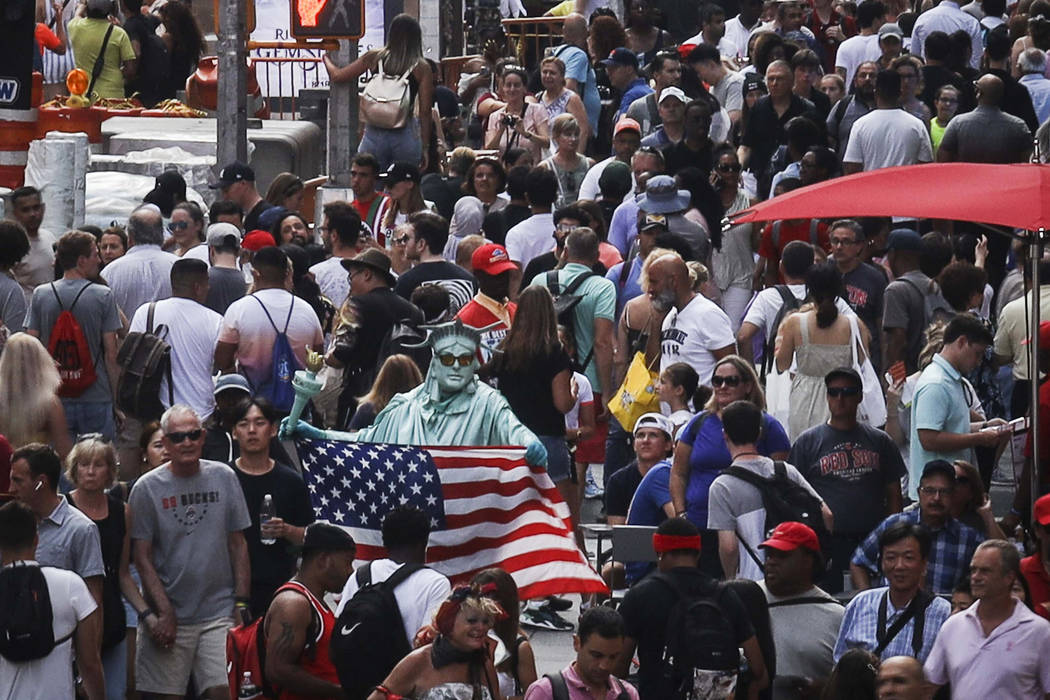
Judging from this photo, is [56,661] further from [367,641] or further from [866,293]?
[866,293]

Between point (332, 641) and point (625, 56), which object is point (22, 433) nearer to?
point (332, 641)

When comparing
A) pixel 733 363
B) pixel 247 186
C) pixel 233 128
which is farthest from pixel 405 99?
pixel 733 363

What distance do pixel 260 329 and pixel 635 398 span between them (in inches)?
83.7

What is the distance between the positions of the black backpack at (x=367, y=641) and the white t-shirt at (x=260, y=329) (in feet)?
12.9

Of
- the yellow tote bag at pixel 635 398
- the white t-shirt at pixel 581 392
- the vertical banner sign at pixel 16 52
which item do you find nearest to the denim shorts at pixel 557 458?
the white t-shirt at pixel 581 392

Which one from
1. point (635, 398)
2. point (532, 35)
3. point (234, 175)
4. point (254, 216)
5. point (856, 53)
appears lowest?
point (635, 398)

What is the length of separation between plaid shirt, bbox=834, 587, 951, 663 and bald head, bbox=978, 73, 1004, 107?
26.8 feet

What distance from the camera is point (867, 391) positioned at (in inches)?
501

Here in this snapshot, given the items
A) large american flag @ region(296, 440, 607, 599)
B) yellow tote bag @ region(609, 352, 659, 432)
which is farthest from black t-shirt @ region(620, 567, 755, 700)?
yellow tote bag @ region(609, 352, 659, 432)

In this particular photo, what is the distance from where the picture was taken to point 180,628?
422 inches

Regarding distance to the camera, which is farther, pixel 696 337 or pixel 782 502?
pixel 696 337

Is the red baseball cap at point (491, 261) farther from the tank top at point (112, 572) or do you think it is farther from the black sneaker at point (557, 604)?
the tank top at point (112, 572)

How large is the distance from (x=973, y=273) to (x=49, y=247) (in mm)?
5714

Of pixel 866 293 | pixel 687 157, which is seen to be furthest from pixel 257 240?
pixel 687 157
